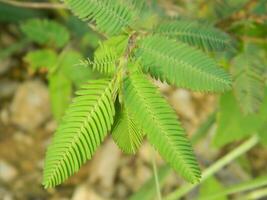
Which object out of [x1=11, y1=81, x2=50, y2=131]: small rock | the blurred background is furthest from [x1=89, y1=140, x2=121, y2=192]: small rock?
[x1=11, y1=81, x2=50, y2=131]: small rock

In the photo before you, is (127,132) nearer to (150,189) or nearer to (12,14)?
(150,189)

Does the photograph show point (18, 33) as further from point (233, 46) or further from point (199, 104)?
point (233, 46)

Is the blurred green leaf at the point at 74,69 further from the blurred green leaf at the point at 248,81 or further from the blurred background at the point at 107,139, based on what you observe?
the blurred green leaf at the point at 248,81

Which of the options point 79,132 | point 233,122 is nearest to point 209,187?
point 233,122

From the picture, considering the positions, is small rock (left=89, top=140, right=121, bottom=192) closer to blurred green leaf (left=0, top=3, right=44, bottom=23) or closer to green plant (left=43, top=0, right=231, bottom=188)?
blurred green leaf (left=0, top=3, right=44, bottom=23)

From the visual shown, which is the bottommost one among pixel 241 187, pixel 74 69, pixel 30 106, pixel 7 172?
pixel 7 172

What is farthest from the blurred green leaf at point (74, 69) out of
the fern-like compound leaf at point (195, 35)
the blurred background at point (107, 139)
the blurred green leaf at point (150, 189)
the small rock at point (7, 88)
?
the small rock at point (7, 88)
